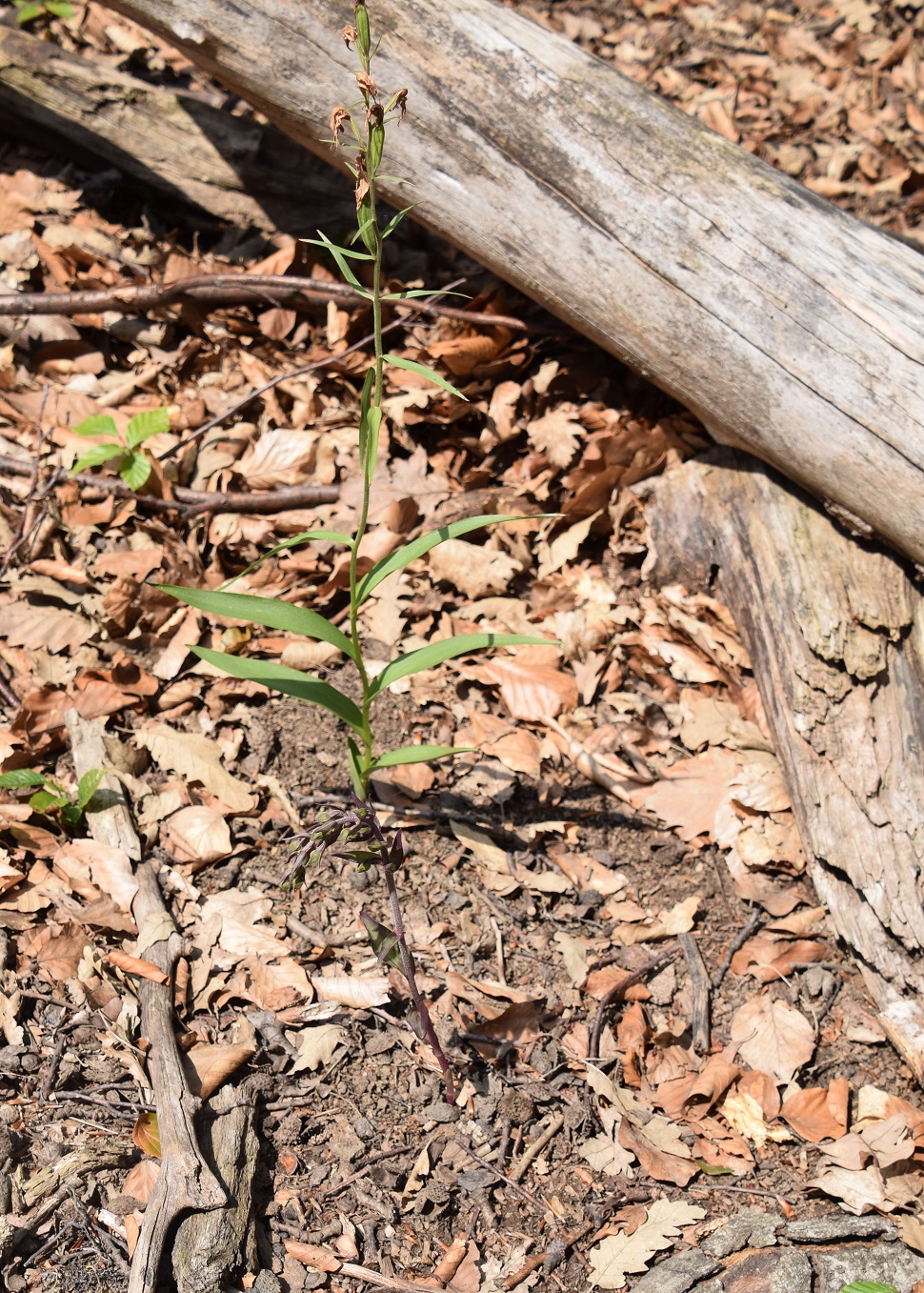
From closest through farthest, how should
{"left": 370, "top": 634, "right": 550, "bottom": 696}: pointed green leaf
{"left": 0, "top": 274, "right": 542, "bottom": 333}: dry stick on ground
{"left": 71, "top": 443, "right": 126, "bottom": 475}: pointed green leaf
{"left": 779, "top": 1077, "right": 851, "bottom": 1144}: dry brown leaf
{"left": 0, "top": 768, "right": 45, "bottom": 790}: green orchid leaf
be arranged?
1. {"left": 370, "top": 634, "right": 550, "bottom": 696}: pointed green leaf
2. {"left": 779, "top": 1077, "right": 851, "bottom": 1144}: dry brown leaf
3. {"left": 0, "top": 768, "right": 45, "bottom": 790}: green orchid leaf
4. {"left": 71, "top": 443, "right": 126, "bottom": 475}: pointed green leaf
5. {"left": 0, "top": 274, "right": 542, "bottom": 333}: dry stick on ground

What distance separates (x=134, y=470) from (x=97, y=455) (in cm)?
11

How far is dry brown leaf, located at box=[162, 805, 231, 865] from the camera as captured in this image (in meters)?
2.37

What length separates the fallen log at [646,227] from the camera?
8.41ft

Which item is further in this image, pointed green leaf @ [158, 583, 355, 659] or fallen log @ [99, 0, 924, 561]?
fallen log @ [99, 0, 924, 561]

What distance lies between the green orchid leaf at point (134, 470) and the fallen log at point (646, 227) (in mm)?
1108

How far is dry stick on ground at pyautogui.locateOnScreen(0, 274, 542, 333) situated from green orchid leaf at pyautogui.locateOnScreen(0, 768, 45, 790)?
64.6 inches

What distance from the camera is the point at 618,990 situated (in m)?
2.31

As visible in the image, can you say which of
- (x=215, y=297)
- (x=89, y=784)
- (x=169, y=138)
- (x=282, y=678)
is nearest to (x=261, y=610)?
(x=282, y=678)

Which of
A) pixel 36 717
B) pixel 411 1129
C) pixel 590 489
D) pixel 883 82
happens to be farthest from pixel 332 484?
pixel 883 82

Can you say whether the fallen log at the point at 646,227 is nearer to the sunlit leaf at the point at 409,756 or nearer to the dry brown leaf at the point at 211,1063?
the sunlit leaf at the point at 409,756

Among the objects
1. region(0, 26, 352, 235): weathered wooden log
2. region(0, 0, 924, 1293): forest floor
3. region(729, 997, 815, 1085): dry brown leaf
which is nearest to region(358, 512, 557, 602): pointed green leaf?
region(0, 0, 924, 1293): forest floor

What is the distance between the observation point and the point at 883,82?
4465mm

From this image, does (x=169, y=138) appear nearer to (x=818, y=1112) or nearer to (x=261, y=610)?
(x=261, y=610)

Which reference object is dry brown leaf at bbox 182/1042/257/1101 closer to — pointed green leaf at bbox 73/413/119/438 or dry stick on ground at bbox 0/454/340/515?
dry stick on ground at bbox 0/454/340/515
